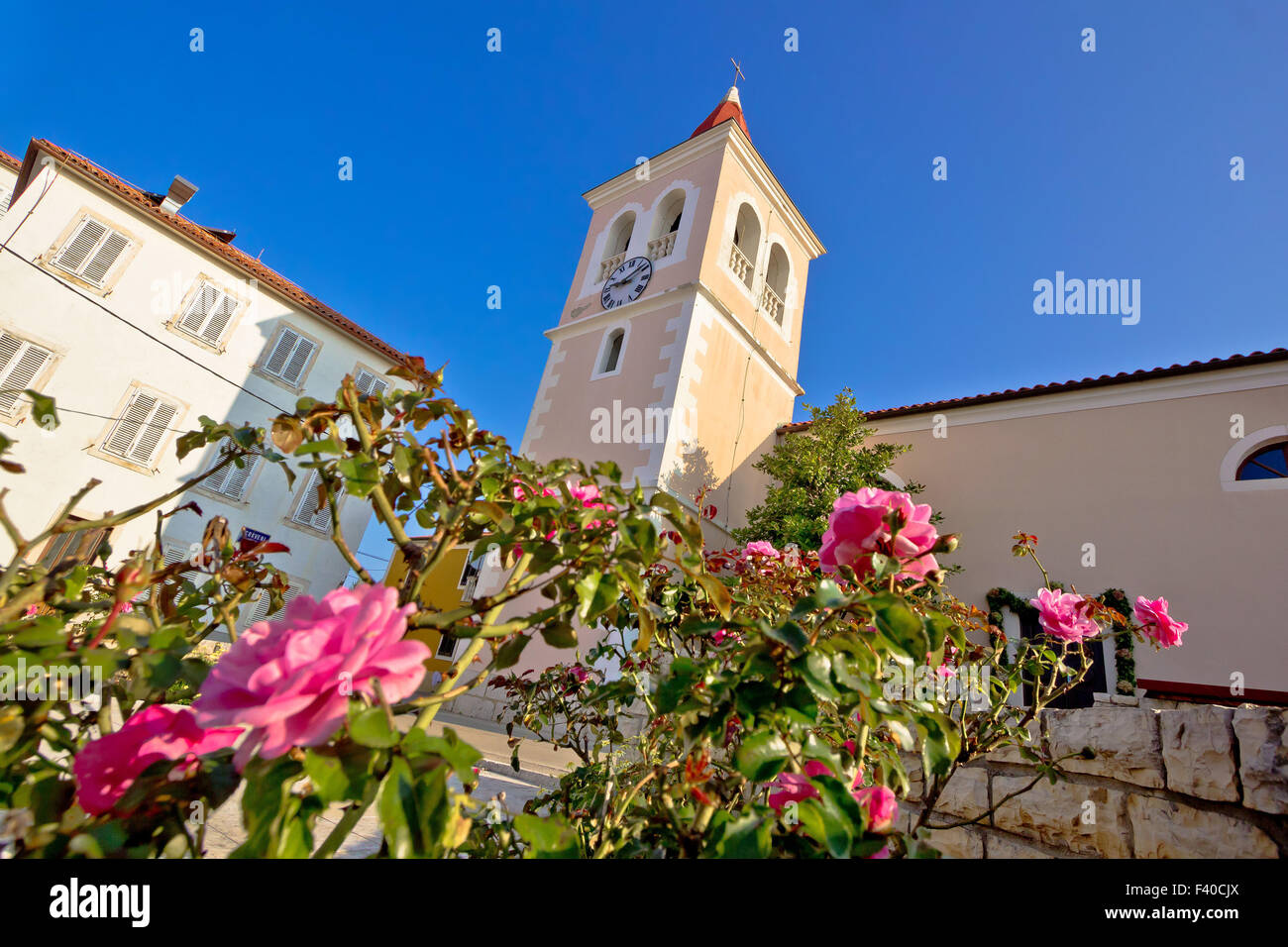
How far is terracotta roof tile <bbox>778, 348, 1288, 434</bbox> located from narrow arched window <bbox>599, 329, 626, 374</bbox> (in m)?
3.92

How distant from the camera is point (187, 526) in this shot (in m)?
13.5

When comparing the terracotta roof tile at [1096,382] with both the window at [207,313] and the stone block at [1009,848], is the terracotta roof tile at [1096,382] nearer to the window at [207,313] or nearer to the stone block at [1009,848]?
the stone block at [1009,848]

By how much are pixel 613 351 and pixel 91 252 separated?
40.1 feet

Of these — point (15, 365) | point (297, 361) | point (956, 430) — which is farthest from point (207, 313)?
point (956, 430)

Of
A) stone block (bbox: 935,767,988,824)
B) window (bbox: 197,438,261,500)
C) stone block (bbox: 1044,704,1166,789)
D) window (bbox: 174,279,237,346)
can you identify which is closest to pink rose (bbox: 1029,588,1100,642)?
stone block (bbox: 1044,704,1166,789)

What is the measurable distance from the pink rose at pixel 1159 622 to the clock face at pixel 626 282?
9985 mm

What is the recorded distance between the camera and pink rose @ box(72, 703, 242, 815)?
23.6 inches

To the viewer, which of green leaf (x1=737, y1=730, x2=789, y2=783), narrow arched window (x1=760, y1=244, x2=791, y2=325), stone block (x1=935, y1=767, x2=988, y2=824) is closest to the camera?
green leaf (x1=737, y1=730, x2=789, y2=783)

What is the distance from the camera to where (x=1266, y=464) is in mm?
7535

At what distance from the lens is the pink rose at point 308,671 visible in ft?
1.64

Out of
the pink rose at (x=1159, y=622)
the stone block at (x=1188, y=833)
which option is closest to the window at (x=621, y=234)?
the pink rose at (x=1159, y=622)

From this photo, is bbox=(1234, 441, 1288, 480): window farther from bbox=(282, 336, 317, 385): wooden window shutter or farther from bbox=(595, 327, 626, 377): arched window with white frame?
bbox=(282, 336, 317, 385): wooden window shutter
